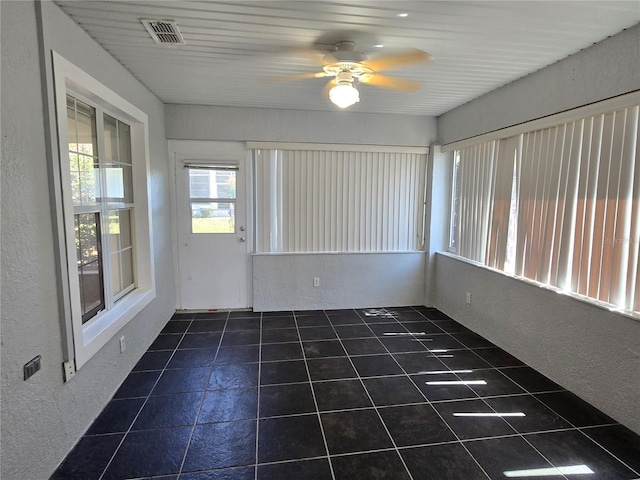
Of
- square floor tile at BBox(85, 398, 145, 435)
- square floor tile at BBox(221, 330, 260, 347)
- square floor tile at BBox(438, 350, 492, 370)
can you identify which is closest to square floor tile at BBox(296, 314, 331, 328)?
square floor tile at BBox(221, 330, 260, 347)

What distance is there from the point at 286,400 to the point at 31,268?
5.72 ft

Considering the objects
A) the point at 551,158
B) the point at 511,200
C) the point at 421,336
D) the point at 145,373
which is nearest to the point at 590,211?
the point at 551,158

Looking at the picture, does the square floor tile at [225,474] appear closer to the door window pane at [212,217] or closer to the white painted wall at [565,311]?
the white painted wall at [565,311]

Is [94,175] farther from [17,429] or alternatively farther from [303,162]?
[303,162]

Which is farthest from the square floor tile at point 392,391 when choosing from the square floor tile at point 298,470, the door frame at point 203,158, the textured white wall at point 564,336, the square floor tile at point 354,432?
the door frame at point 203,158

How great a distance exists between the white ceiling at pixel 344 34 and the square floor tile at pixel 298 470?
2.51 m

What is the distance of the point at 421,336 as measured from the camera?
3650 millimetres

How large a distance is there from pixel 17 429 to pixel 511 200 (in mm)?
3834

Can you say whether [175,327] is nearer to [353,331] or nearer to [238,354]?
[238,354]

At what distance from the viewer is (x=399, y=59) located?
241 centimetres

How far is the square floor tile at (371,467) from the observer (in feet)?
5.93

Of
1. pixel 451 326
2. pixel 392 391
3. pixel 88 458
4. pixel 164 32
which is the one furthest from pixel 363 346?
pixel 164 32

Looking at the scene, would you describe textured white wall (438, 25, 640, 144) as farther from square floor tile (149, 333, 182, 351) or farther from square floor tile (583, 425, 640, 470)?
square floor tile (149, 333, 182, 351)

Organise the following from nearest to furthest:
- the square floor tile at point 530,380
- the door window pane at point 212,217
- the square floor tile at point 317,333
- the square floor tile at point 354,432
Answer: the square floor tile at point 354,432
the square floor tile at point 530,380
the square floor tile at point 317,333
the door window pane at point 212,217
